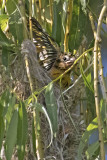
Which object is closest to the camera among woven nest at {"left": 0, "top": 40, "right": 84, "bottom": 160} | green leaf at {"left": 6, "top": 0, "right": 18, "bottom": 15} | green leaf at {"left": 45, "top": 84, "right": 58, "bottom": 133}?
green leaf at {"left": 45, "top": 84, "right": 58, "bottom": 133}

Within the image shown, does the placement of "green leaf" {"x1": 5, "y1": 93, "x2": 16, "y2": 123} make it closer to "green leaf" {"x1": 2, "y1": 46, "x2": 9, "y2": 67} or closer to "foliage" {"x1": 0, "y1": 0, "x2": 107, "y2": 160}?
"foliage" {"x1": 0, "y1": 0, "x2": 107, "y2": 160}

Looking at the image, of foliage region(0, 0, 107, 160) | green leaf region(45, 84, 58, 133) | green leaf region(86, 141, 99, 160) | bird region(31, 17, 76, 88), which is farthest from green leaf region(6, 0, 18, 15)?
green leaf region(86, 141, 99, 160)

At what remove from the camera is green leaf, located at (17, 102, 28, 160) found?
107cm

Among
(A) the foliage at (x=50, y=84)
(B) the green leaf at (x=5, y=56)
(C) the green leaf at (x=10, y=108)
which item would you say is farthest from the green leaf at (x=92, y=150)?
(B) the green leaf at (x=5, y=56)

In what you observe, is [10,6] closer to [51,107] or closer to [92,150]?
[51,107]

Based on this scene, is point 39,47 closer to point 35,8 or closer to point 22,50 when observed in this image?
point 35,8

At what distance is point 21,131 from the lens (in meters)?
1.08

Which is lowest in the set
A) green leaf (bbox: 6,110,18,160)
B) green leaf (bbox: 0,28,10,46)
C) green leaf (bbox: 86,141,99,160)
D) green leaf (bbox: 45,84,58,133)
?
green leaf (bbox: 86,141,99,160)

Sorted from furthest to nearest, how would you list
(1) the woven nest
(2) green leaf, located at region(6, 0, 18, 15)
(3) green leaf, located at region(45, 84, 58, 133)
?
1. (2) green leaf, located at region(6, 0, 18, 15)
2. (1) the woven nest
3. (3) green leaf, located at region(45, 84, 58, 133)

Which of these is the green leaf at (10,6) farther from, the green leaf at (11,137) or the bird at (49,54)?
the green leaf at (11,137)

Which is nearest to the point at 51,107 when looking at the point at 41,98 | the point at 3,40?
the point at 41,98

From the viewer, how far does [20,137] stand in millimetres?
1077

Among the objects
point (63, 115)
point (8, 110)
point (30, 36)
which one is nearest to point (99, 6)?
point (30, 36)

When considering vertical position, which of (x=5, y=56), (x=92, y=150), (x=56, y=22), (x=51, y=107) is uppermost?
(x=56, y=22)
